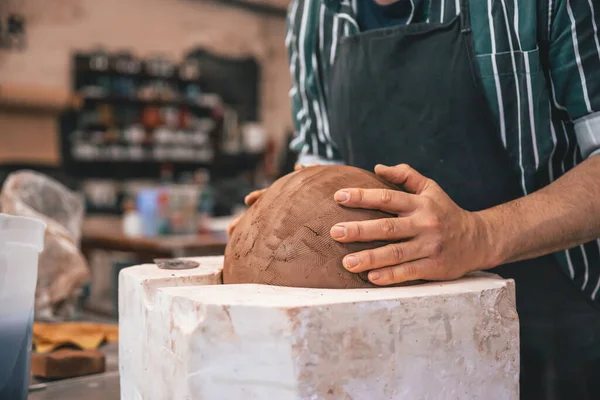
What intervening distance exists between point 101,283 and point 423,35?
463cm

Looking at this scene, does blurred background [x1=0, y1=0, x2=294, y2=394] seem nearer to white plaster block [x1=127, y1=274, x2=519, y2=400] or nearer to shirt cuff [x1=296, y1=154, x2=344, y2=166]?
shirt cuff [x1=296, y1=154, x2=344, y2=166]

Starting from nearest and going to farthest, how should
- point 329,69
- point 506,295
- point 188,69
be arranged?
point 506,295 → point 329,69 → point 188,69

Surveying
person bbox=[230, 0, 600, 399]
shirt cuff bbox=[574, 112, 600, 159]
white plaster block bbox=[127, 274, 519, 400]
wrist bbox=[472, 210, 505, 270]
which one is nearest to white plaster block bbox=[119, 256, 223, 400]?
white plaster block bbox=[127, 274, 519, 400]

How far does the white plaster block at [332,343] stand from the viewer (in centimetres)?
83

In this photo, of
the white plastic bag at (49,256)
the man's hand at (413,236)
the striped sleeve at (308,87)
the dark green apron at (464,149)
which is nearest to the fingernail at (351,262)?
the man's hand at (413,236)

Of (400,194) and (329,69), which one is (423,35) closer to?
(329,69)

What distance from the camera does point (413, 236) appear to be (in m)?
1.02

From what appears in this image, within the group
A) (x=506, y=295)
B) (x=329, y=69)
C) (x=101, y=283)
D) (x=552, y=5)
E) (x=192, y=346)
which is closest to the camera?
(x=192, y=346)

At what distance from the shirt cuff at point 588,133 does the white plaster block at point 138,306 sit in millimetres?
771

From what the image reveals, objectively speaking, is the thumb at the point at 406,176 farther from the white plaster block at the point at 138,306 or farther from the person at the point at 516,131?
the white plaster block at the point at 138,306

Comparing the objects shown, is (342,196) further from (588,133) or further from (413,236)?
(588,133)

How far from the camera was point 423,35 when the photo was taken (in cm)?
137

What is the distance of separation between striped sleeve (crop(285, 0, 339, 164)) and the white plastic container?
86cm

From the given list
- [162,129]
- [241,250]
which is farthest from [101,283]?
[241,250]
